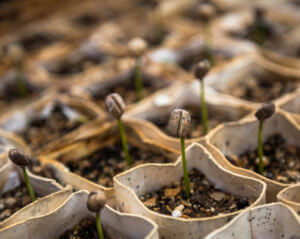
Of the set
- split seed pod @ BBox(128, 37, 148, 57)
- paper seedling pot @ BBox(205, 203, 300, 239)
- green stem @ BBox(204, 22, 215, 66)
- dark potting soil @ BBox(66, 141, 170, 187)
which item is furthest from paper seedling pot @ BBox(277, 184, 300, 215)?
green stem @ BBox(204, 22, 215, 66)

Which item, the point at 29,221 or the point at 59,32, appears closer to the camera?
the point at 29,221

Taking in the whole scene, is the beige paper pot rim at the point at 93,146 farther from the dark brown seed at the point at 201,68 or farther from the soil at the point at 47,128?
→ the dark brown seed at the point at 201,68

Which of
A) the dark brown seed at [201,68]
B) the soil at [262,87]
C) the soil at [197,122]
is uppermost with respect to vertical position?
the dark brown seed at [201,68]

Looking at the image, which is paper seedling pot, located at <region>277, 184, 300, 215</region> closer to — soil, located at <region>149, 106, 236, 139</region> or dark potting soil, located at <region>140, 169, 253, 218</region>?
dark potting soil, located at <region>140, 169, 253, 218</region>

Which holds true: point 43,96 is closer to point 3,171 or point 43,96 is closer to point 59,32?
point 3,171

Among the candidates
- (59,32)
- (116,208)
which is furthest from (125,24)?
(116,208)

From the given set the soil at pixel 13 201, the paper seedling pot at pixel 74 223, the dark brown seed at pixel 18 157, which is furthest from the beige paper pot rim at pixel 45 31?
the paper seedling pot at pixel 74 223

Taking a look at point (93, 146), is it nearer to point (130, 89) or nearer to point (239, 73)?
point (130, 89)
